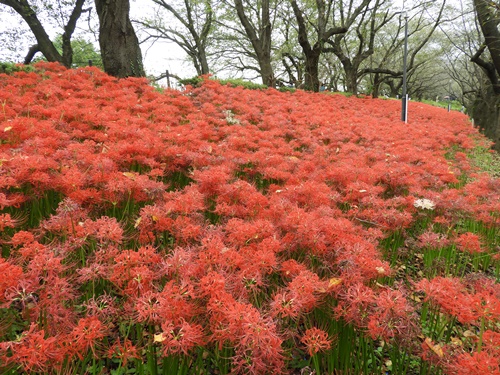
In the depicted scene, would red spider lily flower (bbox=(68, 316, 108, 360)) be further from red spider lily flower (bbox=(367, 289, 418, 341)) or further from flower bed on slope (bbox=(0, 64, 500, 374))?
red spider lily flower (bbox=(367, 289, 418, 341))

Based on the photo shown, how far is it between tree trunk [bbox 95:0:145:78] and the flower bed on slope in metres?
2.94

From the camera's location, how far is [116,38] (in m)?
7.66

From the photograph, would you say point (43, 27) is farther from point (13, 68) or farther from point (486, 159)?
point (486, 159)

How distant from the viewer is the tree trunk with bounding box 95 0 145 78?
7.55 metres

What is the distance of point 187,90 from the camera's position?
7.62 m

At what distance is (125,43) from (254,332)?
8307 millimetres

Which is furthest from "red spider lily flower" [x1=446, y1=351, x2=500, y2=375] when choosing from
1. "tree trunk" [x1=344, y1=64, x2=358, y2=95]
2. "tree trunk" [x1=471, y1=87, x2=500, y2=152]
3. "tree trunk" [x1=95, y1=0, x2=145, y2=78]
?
"tree trunk" [x1=344, y1=64, x2=358, y2=95]

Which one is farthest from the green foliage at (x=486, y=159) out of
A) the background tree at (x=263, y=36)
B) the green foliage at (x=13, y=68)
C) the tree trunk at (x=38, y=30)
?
the tree trunk at (x=38, y=30)

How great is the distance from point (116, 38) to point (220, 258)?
7.85 meters

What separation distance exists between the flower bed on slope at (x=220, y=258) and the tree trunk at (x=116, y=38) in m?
2.94

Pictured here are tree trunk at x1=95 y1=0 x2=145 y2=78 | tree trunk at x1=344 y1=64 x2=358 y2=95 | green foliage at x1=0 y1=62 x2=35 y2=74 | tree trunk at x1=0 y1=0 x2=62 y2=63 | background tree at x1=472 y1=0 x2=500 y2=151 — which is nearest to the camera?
green foliage at x1=0 y1=62 x2=35 y2=74

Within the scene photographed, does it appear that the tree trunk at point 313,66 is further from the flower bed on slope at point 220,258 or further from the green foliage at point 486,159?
the flower bed on slope at point 220,258

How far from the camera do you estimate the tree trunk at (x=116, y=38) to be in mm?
7551

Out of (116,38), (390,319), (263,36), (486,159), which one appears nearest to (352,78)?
(263,36)
